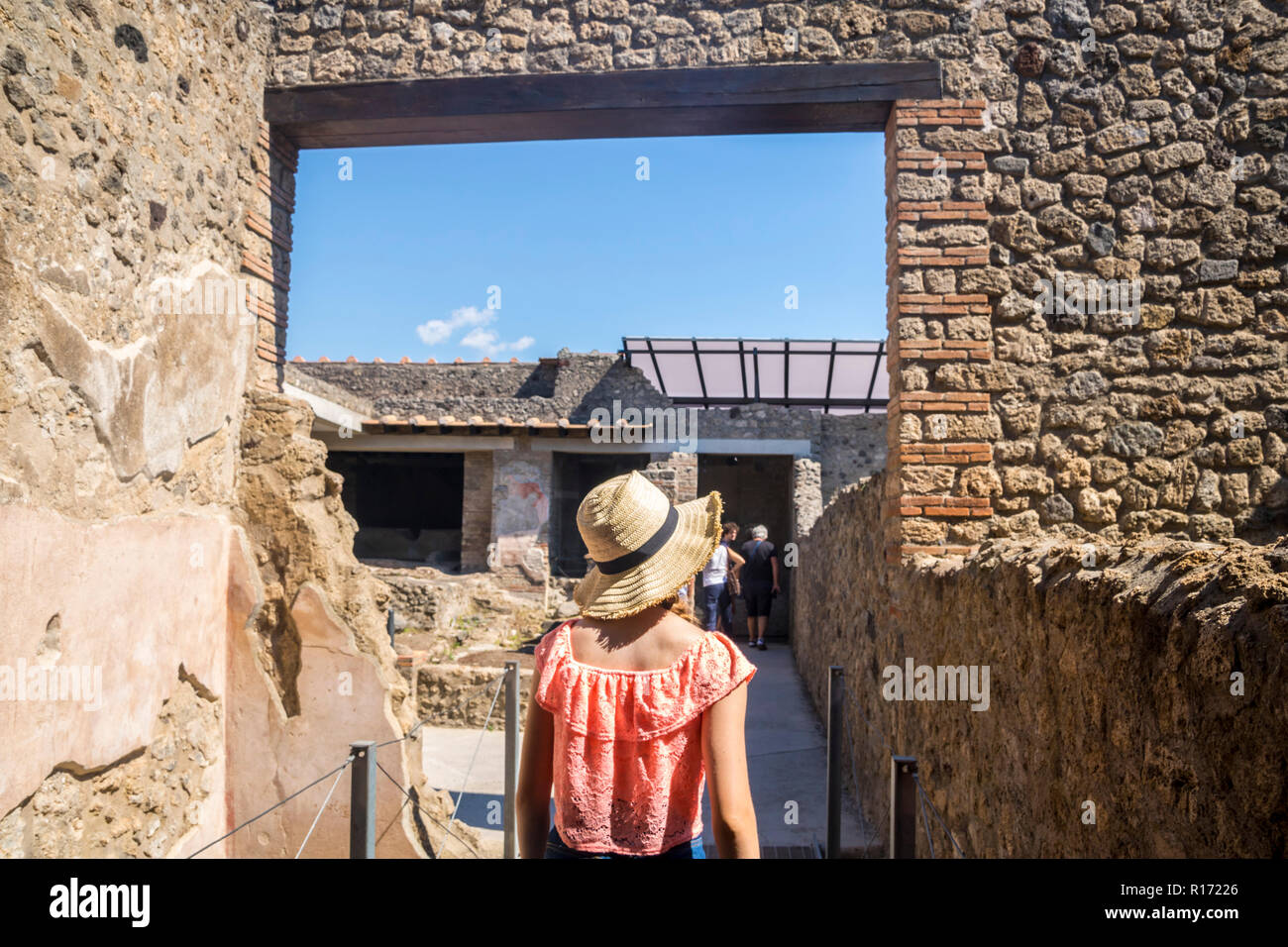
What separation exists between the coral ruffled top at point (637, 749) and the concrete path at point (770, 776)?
2726 millimetres

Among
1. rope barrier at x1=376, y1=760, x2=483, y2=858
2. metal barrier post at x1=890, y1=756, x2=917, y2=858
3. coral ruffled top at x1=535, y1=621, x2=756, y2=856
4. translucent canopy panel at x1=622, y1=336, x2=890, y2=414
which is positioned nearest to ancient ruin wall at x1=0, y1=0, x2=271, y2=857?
rope barrier at x1=376, y1=760, x2=483, y2=858

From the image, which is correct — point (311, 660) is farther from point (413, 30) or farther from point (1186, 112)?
point (1186, 112)

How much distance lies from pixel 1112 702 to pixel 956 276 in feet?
9.51

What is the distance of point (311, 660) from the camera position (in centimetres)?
396

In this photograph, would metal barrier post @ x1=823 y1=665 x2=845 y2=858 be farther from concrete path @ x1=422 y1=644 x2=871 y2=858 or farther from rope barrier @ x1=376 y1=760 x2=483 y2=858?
rope barrier @ x1=376 y1=760 x2=483 y2=858

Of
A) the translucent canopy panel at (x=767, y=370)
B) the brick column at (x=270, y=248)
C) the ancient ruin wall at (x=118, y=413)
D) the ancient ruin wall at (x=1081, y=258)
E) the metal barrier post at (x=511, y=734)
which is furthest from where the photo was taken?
the translucent canopy panel at (x=767, y=370)

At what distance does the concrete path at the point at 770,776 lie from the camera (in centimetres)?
462

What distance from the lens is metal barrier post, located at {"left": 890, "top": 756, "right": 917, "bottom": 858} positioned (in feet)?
7.35

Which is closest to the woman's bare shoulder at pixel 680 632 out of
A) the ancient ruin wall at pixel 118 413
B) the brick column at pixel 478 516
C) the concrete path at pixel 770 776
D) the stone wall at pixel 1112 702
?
the stone wall at pixel 1112 702

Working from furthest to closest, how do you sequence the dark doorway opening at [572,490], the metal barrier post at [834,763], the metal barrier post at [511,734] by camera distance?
the dark doorway opening at [572,490]
the metal barrier post at [511,734]
the metal barrier post at [834,763]

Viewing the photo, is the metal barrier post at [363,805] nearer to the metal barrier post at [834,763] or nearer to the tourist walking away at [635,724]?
the tourist walking away at [635,724]

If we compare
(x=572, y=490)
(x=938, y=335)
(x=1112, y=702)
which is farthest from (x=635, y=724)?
(x=572, y=490)

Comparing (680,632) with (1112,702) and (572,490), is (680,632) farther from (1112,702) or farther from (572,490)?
(572,490)
